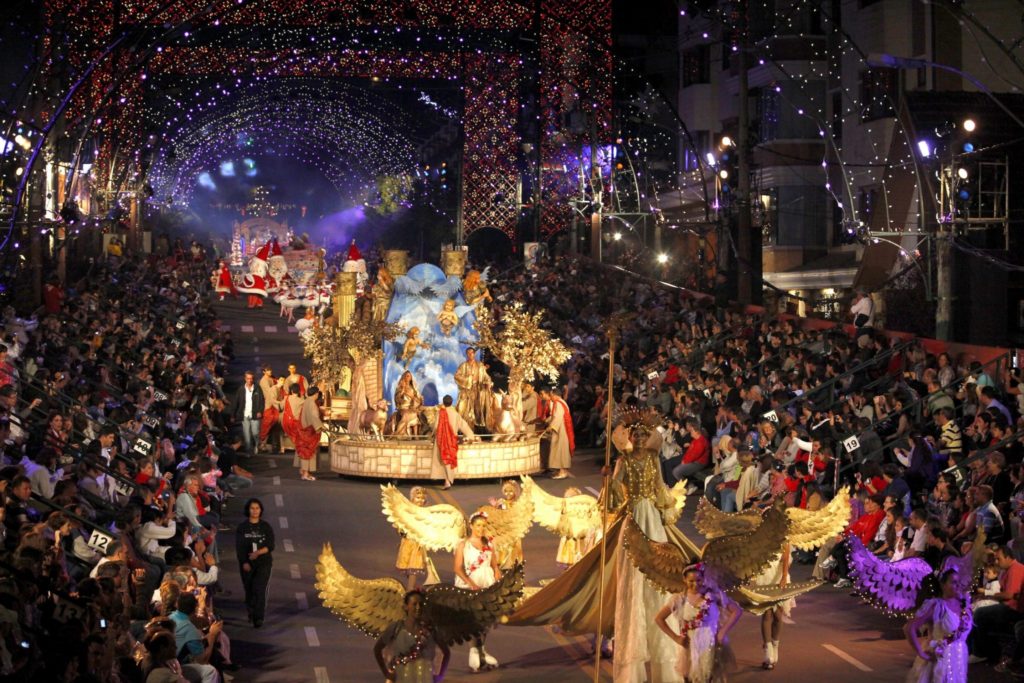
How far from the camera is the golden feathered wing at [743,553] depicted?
519 inches

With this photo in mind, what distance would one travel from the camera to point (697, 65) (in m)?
50.6

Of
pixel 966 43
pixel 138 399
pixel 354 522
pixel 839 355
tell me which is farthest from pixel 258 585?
pixel 966 43

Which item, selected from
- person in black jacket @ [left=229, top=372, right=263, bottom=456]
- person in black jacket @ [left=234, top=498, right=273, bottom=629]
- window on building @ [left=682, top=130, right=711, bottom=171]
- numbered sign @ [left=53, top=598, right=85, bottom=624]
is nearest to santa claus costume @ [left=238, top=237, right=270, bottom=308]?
window on building @ [left=682, top=130, right=711, bottom=171]

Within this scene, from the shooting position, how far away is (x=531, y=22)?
149 ft

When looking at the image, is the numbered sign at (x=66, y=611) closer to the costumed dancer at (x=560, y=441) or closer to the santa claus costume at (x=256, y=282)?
the costumed dancer at (x=560, y=441)

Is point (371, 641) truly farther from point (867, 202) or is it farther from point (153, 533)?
point (867, 202)

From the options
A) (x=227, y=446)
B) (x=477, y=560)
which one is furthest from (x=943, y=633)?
(x=227, y=446)

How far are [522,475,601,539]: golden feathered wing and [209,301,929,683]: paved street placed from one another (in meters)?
0.98

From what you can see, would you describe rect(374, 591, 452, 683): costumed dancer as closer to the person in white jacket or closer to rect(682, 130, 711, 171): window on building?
the person in white jacket

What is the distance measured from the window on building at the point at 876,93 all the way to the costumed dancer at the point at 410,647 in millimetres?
26169

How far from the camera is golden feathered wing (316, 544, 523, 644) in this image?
1180 centimetres

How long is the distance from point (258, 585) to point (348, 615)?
5.14m

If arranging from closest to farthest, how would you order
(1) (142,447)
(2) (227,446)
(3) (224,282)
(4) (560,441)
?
(1) (142,447) → (2) (227,446) → (4) (560,441) → (3) (224,282)

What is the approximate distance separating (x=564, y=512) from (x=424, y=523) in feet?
5.60
